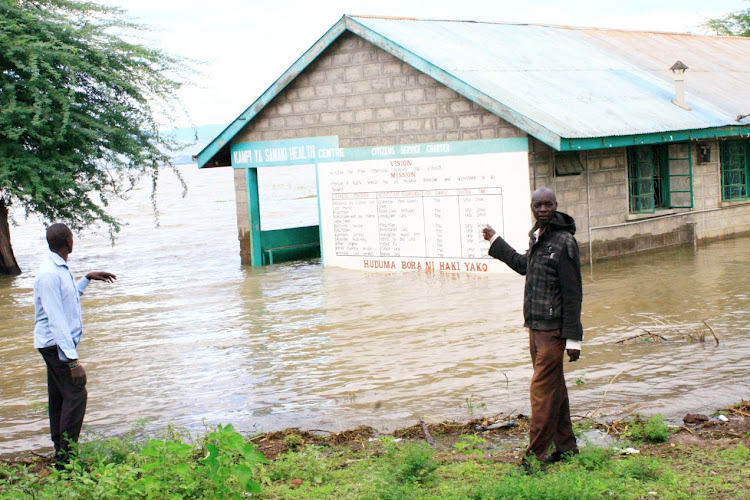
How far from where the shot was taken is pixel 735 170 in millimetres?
21531

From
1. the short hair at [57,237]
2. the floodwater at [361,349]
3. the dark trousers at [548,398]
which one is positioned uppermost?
the short hair at [57,237]

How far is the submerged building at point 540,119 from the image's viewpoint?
16.6 m

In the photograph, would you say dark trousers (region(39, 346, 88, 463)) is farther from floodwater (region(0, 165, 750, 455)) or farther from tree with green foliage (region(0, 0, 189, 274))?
tree with green foliage (region(0, 0, 189, 274))

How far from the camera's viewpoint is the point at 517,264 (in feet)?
22.0

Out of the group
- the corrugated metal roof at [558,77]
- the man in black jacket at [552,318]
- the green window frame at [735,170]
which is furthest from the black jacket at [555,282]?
the green window frame at [735,170]

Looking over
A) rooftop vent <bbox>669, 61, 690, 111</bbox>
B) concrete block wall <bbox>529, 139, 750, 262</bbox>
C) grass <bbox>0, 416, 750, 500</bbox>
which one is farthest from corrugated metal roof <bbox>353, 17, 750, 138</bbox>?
grass <bbox>0, 416, 750, 500</bbox>

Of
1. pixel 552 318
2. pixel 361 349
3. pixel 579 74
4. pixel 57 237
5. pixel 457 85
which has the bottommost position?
pixel 361 349

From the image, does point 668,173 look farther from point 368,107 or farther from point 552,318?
point 552,318

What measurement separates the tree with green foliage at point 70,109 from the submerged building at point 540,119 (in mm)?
2091

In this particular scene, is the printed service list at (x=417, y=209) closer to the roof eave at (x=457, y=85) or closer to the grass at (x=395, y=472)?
the roof eave at (x=457, y=85)

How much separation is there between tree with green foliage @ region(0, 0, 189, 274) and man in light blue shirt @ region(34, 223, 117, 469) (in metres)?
12.3

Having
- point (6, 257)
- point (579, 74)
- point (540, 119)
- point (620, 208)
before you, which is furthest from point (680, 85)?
point (6, 257)

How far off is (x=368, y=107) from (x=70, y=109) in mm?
6606

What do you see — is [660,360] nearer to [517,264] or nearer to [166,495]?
[517,264]
